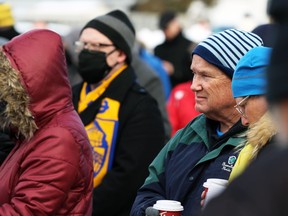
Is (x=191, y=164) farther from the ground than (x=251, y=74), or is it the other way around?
(x=251, y=74)

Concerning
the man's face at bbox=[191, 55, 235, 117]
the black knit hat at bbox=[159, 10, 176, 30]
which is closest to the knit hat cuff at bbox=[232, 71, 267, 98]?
the man's face at bbox=[191, 55, 235, 117]

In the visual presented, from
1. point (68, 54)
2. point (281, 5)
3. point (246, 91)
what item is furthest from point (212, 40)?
point (68, 54)

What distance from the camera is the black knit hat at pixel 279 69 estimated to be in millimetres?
1702

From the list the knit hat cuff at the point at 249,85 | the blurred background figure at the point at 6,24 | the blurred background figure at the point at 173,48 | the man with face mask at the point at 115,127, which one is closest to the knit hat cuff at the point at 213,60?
the knit hat cuff at the point at 249,85

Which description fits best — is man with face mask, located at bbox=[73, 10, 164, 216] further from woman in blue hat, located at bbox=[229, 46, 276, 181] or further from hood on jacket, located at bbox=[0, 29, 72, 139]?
woman in blue hat, located at bbox=[229, 46, 276, 181]

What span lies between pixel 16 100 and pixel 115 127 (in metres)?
1.44

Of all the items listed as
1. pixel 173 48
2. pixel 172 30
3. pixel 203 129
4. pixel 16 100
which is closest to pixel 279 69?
pixel 203 129

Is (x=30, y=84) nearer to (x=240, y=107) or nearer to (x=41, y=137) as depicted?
(x=41, y=137)

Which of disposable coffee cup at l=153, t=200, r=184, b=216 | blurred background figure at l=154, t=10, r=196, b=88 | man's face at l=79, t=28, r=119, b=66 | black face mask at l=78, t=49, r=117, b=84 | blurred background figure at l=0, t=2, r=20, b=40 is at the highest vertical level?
disposable coffee cup at l=153, t=200, r=184, b=216

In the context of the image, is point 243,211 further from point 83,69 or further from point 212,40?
point 83,69

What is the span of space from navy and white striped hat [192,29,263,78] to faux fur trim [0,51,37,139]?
3.00 feet

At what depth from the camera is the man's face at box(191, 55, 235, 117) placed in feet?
13.0

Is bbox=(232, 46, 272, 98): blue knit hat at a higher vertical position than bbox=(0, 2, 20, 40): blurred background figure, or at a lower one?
higher

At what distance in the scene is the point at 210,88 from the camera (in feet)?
13.1
